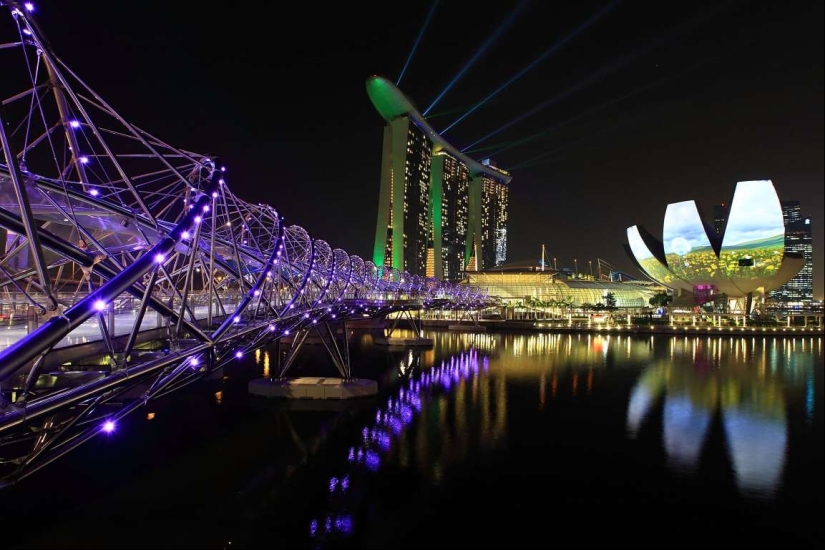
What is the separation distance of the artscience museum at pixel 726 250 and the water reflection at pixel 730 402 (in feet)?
85.5

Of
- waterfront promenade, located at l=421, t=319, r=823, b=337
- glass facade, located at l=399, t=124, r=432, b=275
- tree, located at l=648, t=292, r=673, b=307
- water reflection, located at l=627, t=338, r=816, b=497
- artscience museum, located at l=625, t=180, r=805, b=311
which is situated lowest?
water reflection, located at l=627, t=338, r=816, b=497

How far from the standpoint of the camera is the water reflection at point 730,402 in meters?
13.9

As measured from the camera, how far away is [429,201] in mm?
108562

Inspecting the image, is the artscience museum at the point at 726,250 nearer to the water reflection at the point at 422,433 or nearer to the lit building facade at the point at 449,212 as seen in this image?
the lit building facade at the point at 449,212

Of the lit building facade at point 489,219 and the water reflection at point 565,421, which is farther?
the lit building facade at point 489,219

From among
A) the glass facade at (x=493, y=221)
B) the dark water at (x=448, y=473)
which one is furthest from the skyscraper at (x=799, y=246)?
the dark water at (x=448, y=473)

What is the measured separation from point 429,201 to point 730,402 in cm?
9046

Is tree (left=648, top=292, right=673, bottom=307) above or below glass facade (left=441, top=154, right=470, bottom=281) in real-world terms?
below

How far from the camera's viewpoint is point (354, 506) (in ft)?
35.1

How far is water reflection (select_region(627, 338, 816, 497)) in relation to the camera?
45.4 ft

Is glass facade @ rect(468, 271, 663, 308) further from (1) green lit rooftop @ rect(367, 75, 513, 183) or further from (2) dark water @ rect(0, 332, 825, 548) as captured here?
(2) dark water @ rect(0, 332, 825, 548)

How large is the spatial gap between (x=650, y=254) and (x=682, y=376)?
155 feet

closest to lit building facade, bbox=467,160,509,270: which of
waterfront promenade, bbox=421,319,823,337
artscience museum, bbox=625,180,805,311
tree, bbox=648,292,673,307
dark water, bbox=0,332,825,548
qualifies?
tree, bbox=648,292,673,307

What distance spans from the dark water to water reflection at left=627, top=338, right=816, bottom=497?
0.10 meters
